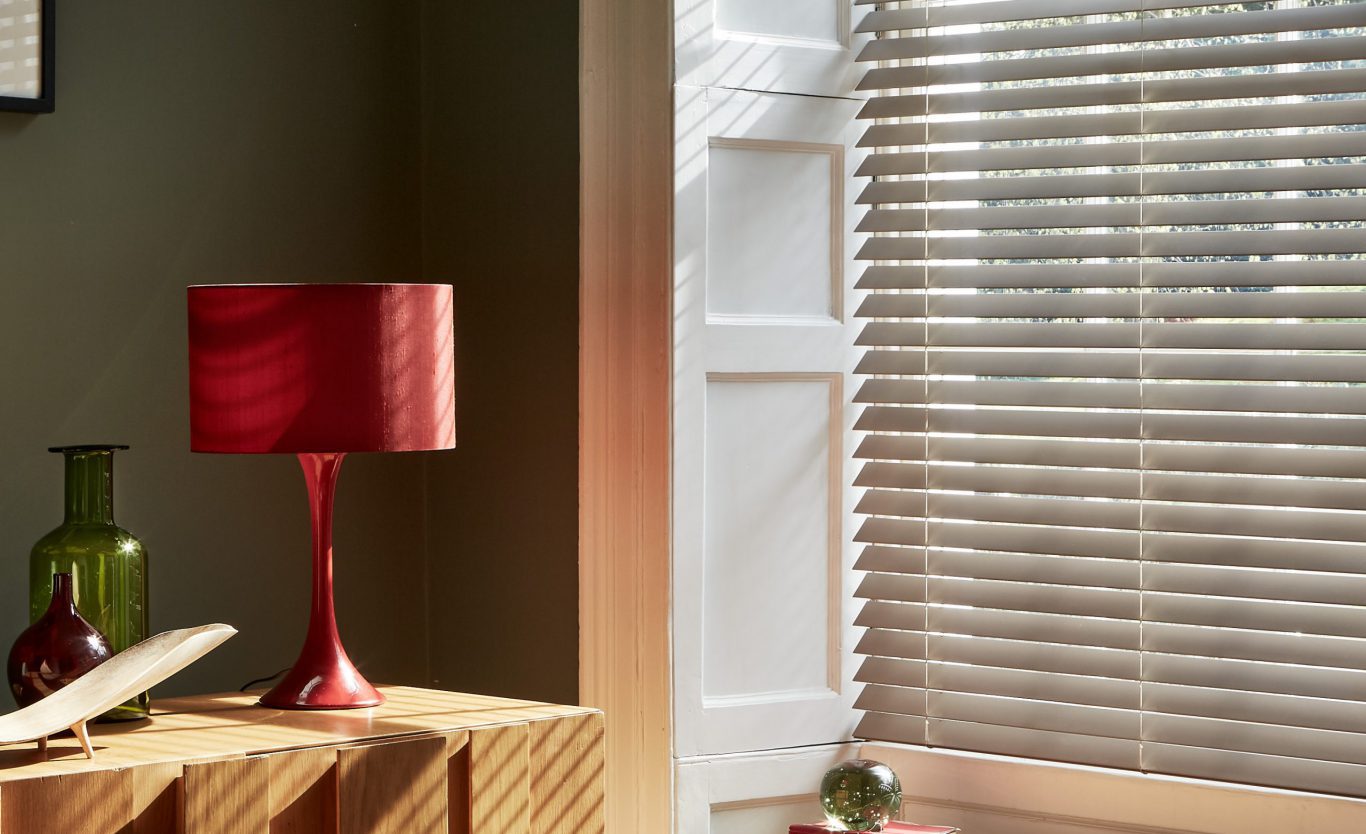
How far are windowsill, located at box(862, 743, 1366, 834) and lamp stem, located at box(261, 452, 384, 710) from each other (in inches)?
34.8

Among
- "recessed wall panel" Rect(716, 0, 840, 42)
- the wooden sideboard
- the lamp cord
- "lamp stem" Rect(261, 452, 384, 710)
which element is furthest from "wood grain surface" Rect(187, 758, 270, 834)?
"recessed wall panel" Rect(716, 0, 840, 42)

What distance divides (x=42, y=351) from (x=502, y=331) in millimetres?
716

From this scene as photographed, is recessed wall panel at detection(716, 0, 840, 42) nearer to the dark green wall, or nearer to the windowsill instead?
the dark green wall

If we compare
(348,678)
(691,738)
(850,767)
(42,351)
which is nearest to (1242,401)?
(850,767)

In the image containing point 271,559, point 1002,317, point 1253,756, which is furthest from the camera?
point 271,559

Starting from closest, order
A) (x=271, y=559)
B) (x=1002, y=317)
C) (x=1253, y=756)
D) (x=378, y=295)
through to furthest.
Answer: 1. (x=378, y=295)
2. (x=1253, y=756)
3. (x=1002, y=317)
4. (x=271, y=559)

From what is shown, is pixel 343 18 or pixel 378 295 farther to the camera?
pixel 343 18

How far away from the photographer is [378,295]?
1764 millimetres

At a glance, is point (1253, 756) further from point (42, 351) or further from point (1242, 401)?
point (42, 351)

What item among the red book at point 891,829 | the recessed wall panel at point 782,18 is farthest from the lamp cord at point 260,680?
the recessed wall panel at point 782,18

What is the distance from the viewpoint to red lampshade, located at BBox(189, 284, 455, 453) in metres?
1.74

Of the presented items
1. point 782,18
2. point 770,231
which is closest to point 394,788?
point 770,231

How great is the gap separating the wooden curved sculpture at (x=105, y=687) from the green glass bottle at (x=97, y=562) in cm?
12

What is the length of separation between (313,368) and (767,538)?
2.73ft
